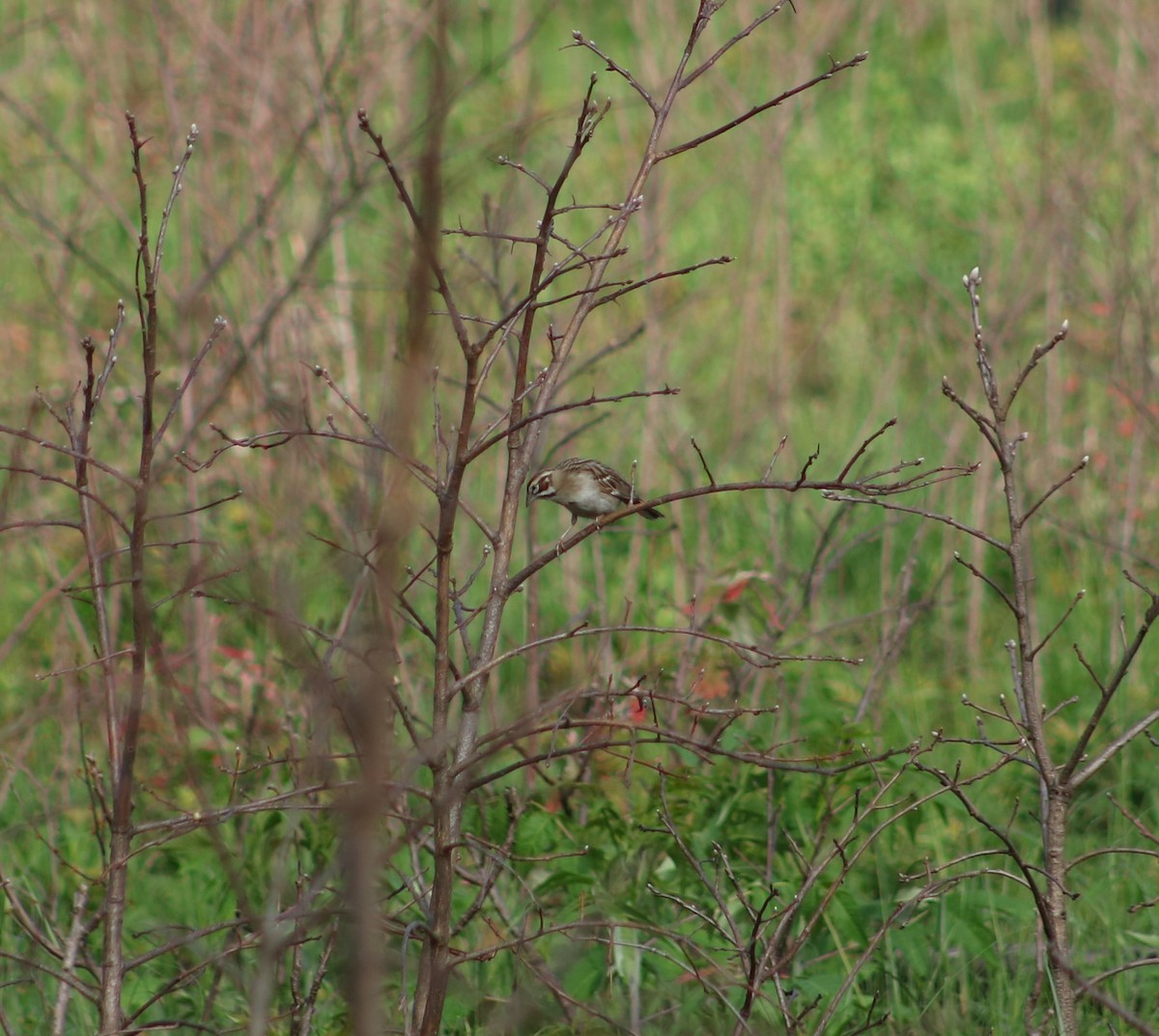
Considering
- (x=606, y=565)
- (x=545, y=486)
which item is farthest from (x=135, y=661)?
(x=606, y=565)

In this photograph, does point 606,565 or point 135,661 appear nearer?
point 135,661

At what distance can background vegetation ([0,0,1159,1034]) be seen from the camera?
2.86 m

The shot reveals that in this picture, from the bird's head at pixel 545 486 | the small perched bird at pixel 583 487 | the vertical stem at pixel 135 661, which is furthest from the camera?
the small perched bird at pixel 583 487

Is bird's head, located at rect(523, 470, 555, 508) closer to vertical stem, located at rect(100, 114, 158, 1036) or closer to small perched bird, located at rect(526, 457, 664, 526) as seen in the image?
small perched bird, located at rect(526, 457, 664, 526)

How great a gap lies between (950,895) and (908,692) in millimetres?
1631

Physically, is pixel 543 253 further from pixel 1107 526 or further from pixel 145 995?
pixel 1107 526

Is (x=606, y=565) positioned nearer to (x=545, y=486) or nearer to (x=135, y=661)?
Answer: (x=545, y=486)

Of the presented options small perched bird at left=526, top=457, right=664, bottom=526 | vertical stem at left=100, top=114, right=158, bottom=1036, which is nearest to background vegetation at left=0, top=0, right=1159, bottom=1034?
vertical stem at left=100, top=114, right=158, bottom=1036

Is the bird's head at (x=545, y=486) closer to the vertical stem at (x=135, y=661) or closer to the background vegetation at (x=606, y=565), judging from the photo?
the background vegetation at (x=606, y=565)

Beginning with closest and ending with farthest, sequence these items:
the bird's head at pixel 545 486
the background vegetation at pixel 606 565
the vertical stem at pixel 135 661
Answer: the vertical stem at pixel 135 661
the background vegetation at pixel 606 565
the bird's head at pixel 545 486

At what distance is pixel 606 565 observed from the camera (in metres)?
6.60

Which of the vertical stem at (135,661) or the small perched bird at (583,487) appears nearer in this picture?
the vertical stem at (135,661)

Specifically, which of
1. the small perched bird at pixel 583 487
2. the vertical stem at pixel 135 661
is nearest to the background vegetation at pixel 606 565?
the vertical stem at pixel 135 661

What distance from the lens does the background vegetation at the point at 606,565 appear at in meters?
Answer: 2.86
